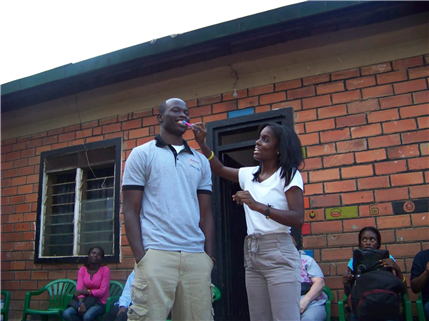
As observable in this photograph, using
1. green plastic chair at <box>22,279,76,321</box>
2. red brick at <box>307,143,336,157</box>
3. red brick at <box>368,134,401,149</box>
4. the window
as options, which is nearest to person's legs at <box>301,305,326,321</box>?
red brick at <box>307,143,336,157</box>

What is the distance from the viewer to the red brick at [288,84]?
407 cm

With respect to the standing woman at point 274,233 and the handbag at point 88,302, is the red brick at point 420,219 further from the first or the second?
the handbag at point 88,302

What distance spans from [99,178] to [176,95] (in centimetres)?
158

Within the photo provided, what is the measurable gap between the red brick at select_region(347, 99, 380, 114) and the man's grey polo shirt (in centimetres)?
213

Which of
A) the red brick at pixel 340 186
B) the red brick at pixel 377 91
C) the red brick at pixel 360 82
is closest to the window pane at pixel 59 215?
→ the red brick at pixel 340 186

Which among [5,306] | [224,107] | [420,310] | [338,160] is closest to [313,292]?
[420,310]

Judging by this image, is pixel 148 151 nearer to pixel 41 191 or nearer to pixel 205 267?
pixel 205 267

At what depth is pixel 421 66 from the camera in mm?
3586

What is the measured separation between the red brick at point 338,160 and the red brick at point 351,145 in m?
0.05

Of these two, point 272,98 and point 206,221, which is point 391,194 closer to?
point 272,98

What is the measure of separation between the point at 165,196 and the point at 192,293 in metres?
0.53

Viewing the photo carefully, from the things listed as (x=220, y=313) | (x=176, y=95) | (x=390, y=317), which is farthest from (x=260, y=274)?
(x=176, y=95)

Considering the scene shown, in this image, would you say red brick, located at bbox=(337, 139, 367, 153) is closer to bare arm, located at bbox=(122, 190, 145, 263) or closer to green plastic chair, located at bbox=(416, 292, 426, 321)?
green plastic chair, located at bbox=(416, 292, 426, 321)

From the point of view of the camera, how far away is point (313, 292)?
130 inches
